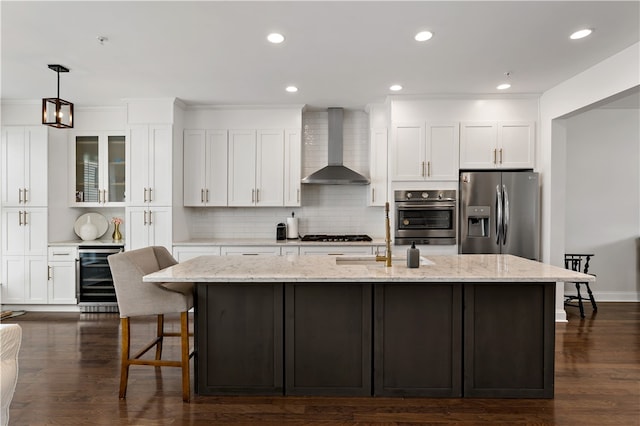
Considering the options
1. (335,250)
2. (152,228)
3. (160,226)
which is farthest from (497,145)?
(152,228)

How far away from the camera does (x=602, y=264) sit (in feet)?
18.4

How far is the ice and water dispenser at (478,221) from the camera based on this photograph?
4.75m

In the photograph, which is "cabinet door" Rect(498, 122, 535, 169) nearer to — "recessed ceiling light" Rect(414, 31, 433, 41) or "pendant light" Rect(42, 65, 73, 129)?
"recessed ceiling light" Rect(414, 31, 433, 41)

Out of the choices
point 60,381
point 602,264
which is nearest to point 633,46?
point 602,264

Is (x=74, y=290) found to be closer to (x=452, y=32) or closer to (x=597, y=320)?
(x=452, y=32)

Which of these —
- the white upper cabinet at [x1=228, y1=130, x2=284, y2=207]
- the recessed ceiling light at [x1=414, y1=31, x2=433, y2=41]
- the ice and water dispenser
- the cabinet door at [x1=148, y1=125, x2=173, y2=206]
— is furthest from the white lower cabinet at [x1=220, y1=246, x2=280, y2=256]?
the recessed ceiling light at [x1=414, y1=31, x2=433, y2=41]

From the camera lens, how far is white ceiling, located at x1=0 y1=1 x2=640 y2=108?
277 centimetres

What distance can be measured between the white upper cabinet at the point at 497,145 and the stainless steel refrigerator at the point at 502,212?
140 millimetres

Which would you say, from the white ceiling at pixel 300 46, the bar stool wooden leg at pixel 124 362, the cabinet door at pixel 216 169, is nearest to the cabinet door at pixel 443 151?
the white ceiling at pixel 300 46

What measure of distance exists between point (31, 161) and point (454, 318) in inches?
205

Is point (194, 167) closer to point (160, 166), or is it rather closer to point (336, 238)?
point (160, 166)

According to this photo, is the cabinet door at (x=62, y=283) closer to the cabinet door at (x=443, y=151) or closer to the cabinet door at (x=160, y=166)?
the cabinet door at (x=160, y=166)

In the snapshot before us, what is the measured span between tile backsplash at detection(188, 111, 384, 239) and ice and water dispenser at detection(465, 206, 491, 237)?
1.22m

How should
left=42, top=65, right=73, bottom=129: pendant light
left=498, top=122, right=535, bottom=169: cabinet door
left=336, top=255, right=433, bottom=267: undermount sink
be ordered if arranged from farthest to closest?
left=498, top=122, right=535, bottom=169: cabinet door < left=42, top=65, right=73, bottom=129: pendant light < left=336, top=255, right=433, bottom=267: undermount sink
